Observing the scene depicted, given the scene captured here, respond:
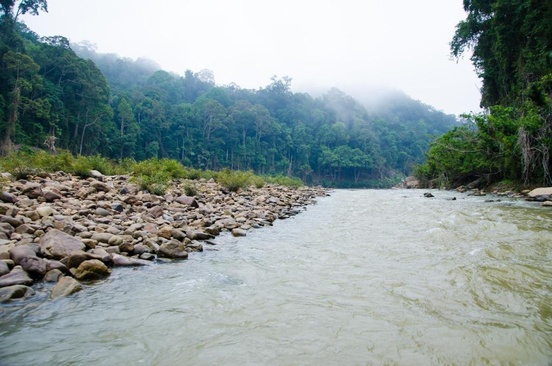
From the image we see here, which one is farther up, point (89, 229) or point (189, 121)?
point (189, 121)

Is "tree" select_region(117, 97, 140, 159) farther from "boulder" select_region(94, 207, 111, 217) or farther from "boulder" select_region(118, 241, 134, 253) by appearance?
"boulder" select_region(118, 241, 134, 253)

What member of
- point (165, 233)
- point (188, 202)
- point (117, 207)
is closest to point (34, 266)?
point (165, 233)

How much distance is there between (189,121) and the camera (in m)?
51.5

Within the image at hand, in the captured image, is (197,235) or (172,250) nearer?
(172,250)

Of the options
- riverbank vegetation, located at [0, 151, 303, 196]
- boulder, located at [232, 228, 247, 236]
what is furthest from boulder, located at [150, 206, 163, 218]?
riverbank vegetation, located at [0, 151, 303, 196]

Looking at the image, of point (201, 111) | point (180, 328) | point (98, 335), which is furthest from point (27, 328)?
point (201, 111)

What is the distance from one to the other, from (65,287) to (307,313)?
226cm

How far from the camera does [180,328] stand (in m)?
2.43

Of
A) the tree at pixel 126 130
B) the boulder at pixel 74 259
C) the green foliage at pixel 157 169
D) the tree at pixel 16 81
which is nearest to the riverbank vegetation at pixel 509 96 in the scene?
the green foliage at pixel 157 169

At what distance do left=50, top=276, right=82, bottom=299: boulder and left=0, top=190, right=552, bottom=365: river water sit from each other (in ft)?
0.33

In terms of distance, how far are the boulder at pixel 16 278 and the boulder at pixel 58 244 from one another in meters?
0.39

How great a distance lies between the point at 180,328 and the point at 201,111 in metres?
54.5

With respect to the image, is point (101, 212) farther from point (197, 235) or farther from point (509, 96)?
point (509, 96)

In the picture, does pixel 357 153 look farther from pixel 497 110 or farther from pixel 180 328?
pixel 180 328
